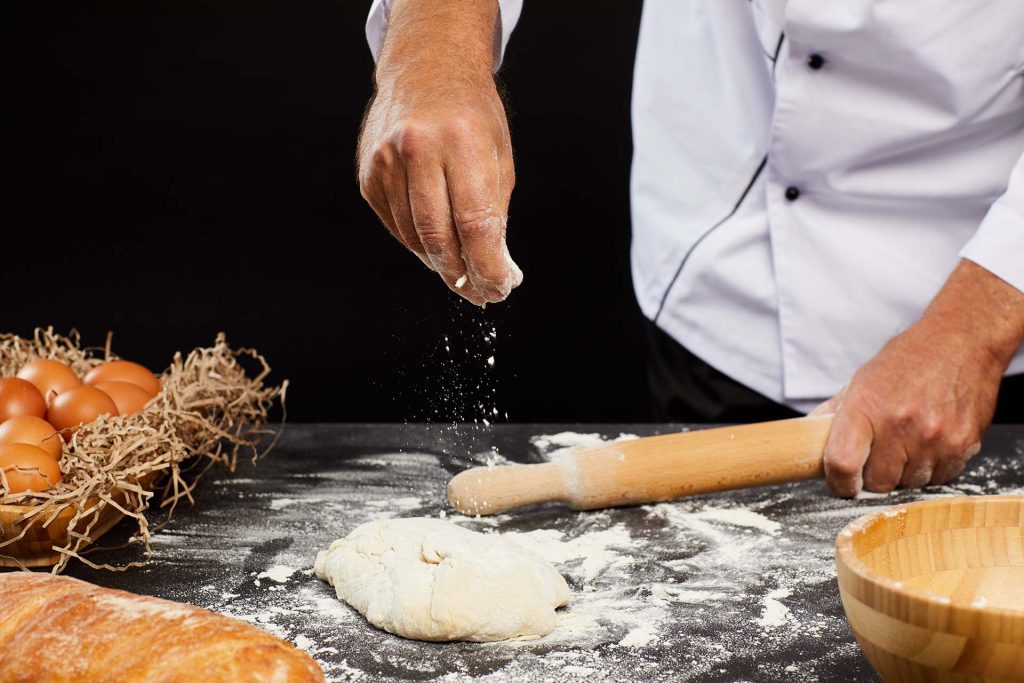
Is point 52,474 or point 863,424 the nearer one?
point 52,474

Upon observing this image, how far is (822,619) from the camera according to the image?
1.11 metres

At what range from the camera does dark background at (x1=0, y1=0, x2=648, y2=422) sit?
291 centimetres

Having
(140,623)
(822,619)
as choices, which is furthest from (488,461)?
(140,623)

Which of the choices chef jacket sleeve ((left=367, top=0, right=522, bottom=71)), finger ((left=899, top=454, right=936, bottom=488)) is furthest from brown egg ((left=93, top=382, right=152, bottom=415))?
finger ((left=899, top=454, right=936, bottom=488))

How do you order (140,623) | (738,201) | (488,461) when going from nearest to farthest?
(140,623), (488,461), (738,201)

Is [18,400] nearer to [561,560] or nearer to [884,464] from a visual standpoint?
[561,560]

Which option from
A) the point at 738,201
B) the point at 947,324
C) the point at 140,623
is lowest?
the point at 140,623

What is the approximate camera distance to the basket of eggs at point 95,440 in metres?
1.21

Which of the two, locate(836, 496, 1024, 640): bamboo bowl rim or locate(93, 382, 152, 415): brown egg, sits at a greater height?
locate(93, 382, 152, 415): brown egg

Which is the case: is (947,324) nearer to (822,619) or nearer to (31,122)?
(822,619)

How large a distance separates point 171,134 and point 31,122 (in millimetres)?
341

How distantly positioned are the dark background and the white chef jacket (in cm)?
105

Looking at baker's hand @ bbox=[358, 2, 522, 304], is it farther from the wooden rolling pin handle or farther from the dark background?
the dark background

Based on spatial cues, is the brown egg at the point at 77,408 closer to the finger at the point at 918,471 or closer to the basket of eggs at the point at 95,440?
the basket of eggs at the point at 95,440
